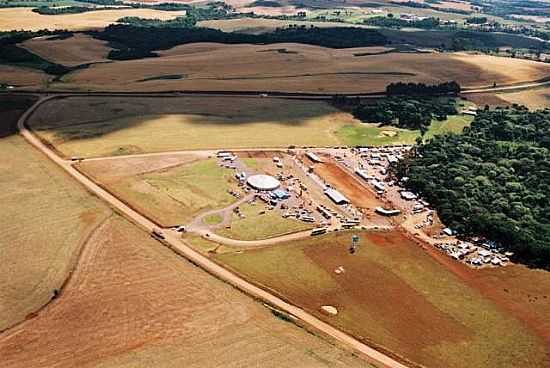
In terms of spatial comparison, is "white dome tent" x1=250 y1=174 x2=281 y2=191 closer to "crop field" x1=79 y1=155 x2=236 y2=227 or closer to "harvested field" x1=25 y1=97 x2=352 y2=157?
"crop field" x1=79 y1=155 x2=236 y2=227

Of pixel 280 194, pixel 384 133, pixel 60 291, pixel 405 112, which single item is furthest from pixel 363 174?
pixel 60 291

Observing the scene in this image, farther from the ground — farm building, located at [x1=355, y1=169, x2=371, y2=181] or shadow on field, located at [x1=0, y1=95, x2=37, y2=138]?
shadow on field, located at [x1=0, y1=95, x2=37, y2=138]

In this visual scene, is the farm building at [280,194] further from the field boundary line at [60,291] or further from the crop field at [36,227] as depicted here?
the field boundary line at [60,291]

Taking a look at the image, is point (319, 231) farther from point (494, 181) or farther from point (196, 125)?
point (196, 125)

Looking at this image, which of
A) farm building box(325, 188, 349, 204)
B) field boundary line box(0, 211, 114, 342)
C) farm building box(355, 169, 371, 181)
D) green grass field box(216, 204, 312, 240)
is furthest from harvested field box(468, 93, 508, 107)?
field boundary line box(0, 211, 114, 342)

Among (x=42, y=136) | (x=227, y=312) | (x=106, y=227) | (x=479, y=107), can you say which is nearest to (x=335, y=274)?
(x=227, y=312)

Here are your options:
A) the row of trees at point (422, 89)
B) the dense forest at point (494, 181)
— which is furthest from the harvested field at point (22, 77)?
the dense forest at point (494, 181)
